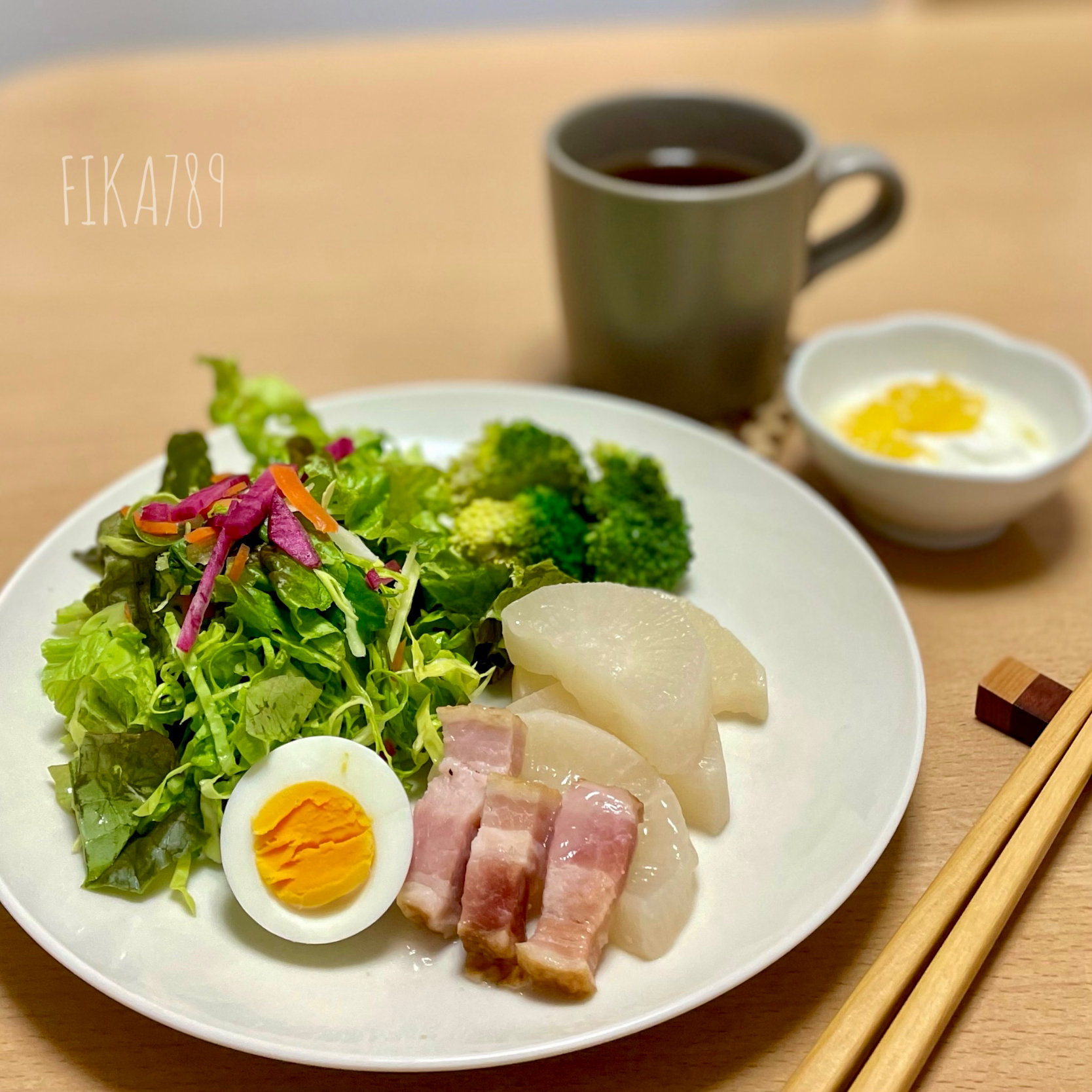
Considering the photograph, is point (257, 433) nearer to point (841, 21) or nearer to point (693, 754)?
point (693, 754)

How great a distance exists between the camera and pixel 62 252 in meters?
3.33

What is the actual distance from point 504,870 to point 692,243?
143 centimetres

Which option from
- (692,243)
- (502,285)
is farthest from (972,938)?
(502,285)

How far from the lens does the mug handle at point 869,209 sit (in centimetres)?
243

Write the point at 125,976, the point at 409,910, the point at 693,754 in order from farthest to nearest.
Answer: the point at 693,754 < the point at 409,910 < the point at 125,976

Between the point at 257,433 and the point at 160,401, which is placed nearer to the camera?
the point at 257,433

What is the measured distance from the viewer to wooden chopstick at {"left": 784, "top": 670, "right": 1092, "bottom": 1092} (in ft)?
4.05

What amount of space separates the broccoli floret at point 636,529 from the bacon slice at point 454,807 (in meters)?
0.45

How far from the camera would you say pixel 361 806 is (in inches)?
59.6

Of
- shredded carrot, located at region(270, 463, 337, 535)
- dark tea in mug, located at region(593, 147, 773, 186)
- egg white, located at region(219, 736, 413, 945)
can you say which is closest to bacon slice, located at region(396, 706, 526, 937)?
egg white, located at region(219, 736, 413, 945)

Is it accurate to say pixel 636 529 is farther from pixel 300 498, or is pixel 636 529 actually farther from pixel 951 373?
pixel 951 373

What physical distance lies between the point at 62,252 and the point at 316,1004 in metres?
2.75

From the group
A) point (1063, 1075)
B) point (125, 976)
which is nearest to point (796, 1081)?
point (1063, 1075)

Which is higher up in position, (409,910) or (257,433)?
(257,433)
